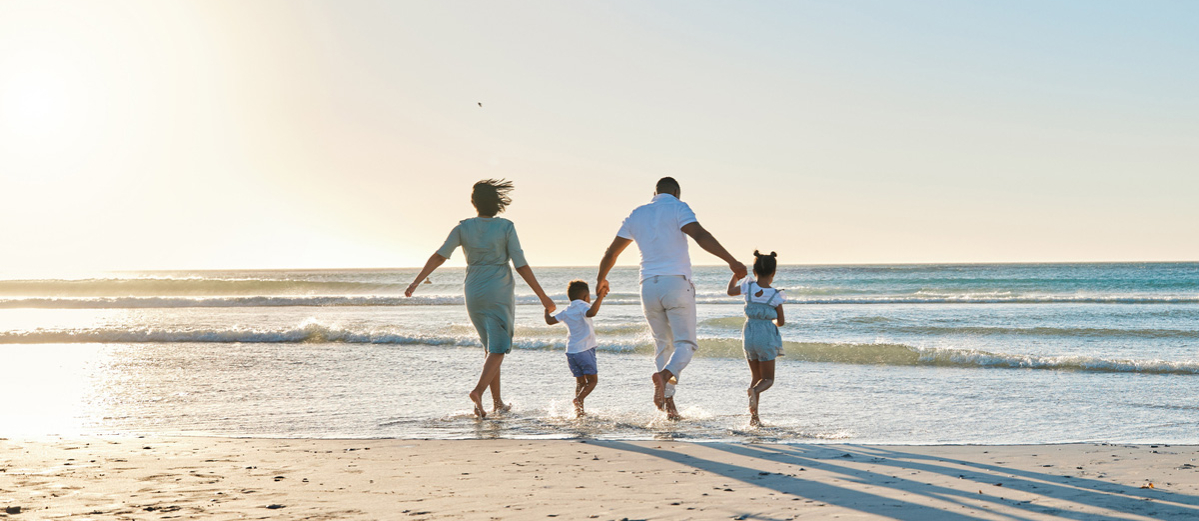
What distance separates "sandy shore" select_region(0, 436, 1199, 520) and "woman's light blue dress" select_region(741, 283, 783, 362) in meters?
0.94

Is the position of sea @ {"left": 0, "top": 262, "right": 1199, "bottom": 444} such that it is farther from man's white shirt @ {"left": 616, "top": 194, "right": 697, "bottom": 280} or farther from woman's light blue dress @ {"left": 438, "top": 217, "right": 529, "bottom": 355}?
man's white shirt @ {"left": 616, "top": 194, "right": 697, "bottom": 280}

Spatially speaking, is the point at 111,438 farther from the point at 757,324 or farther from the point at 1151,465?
the point at 1151,465

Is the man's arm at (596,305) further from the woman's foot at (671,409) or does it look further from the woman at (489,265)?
the woman's foot at (671,409)

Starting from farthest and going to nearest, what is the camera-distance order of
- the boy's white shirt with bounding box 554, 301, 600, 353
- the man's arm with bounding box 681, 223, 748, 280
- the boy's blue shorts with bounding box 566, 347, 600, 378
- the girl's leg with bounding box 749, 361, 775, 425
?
1. the boy's blue shorts with bounding box 566, 347, 600, 378
2. the boy's white shirt with bounding box 554, 301, 600, 353
3. the girl's leg with bounding box 749, 361, 775, 425
4. the man's arm with bounding box 681, 223, 748, 280

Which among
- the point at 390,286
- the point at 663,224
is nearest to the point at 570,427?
the point at 663,224

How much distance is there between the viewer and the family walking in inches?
219

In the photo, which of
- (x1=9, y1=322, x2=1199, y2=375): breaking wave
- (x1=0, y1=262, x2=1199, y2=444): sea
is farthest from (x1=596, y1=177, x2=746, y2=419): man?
(x1=9, y1=322, x2=1199, y2=375): breaking wave

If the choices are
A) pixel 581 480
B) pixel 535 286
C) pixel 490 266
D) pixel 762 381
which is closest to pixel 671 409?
pixel 762 381

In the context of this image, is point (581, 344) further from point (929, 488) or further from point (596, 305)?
point (929, 488)

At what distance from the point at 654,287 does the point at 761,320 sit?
838mm

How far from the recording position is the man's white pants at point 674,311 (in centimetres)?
555

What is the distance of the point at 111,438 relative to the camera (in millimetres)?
5383

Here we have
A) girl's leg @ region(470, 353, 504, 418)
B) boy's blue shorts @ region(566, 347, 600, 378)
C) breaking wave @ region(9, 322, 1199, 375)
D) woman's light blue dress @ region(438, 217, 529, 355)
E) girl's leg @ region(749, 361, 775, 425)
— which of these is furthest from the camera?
breaking wave @ region(9, 322, 1199, 375)

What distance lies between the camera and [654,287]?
5.59 meters
